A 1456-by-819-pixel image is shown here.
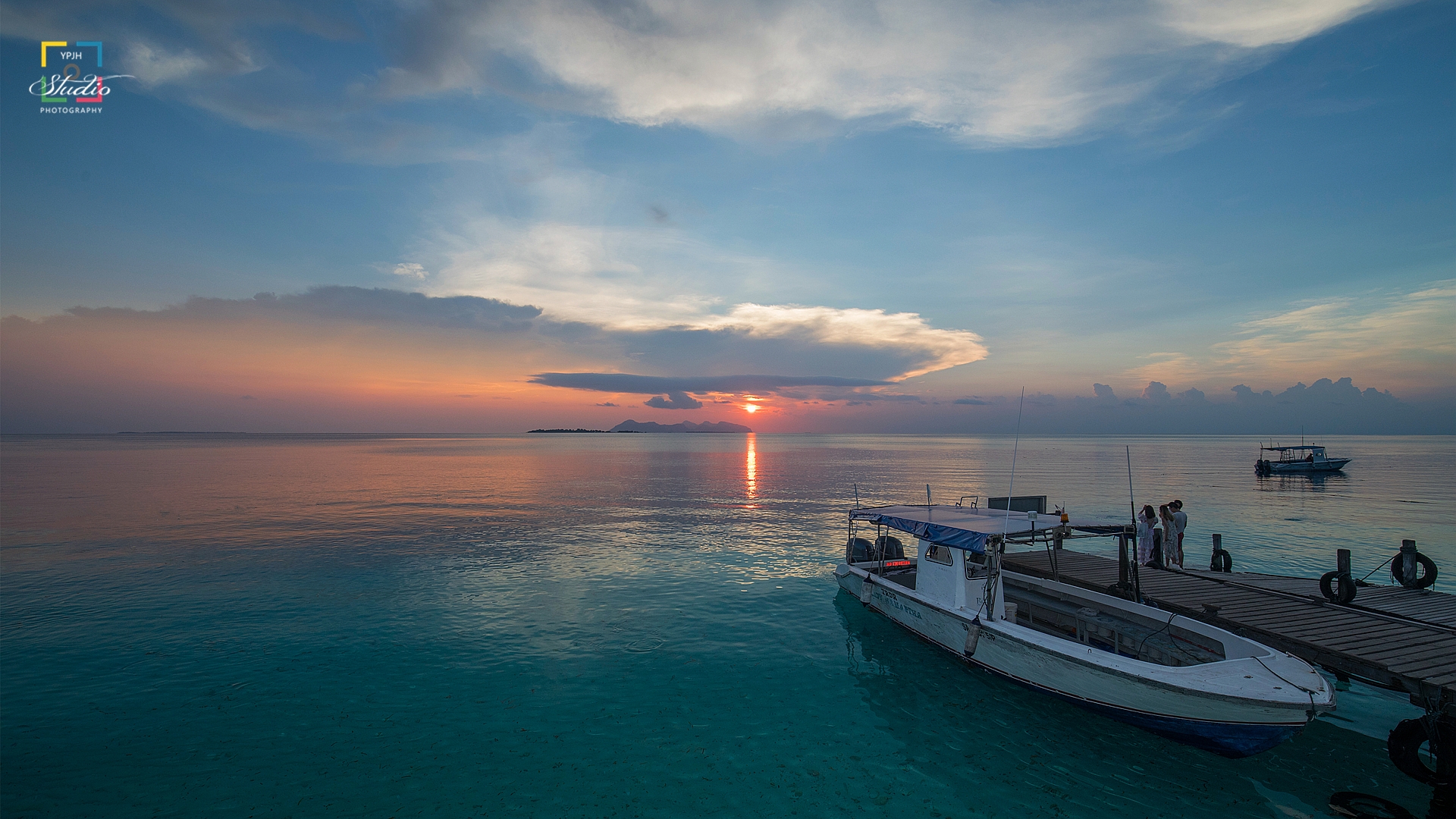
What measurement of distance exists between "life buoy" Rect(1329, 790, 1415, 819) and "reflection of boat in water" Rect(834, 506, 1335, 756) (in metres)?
1.18

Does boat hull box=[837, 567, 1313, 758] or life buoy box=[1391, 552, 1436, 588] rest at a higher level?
life buoy box=[1391, 552, 1436, 588]

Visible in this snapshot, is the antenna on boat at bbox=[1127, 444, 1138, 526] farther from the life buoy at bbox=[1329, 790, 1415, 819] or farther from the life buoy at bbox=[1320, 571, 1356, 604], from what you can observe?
the life buoy at bbox=[1329, 790, 1415, 819]

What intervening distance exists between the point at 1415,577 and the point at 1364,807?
1255 cm

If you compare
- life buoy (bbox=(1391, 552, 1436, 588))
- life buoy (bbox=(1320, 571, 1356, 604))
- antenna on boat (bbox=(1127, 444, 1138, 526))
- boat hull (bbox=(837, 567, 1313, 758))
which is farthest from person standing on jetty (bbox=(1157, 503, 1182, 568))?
boat hull (bbox=(837, 567, 1313, 758))

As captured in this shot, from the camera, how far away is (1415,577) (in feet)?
57.1

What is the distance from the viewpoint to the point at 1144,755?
1155 centimetres

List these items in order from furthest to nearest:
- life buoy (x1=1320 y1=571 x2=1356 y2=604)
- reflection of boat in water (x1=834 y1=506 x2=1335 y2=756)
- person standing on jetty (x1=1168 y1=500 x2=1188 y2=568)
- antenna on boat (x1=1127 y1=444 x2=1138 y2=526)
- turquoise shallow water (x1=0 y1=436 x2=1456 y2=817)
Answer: person standing on jetty (x1=1168 y1=500 x2=1188 y2=568), antenna on boat (x1=1127 y1=444 x2=1138 y2=526), life buoy (x1=1320 y1=571 x2=1356 y2=604), reflection of boat in water (x1=834 y1=506 x2=1335 y2=756), turquoise shallow water (x1=0 y1=436 x2=1456 y2=817)

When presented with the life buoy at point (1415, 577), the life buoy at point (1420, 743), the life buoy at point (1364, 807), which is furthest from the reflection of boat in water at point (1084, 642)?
the life buoy at point (1415, 577)

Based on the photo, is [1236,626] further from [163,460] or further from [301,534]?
[163,460]

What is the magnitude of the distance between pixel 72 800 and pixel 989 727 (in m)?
17.2

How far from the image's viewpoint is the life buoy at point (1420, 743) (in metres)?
9.82

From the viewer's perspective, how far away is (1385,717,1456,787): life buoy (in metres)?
9.82

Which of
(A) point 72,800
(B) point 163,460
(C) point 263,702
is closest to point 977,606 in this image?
(C) point 263,702

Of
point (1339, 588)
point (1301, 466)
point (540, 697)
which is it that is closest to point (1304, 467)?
point (1301, 466)
